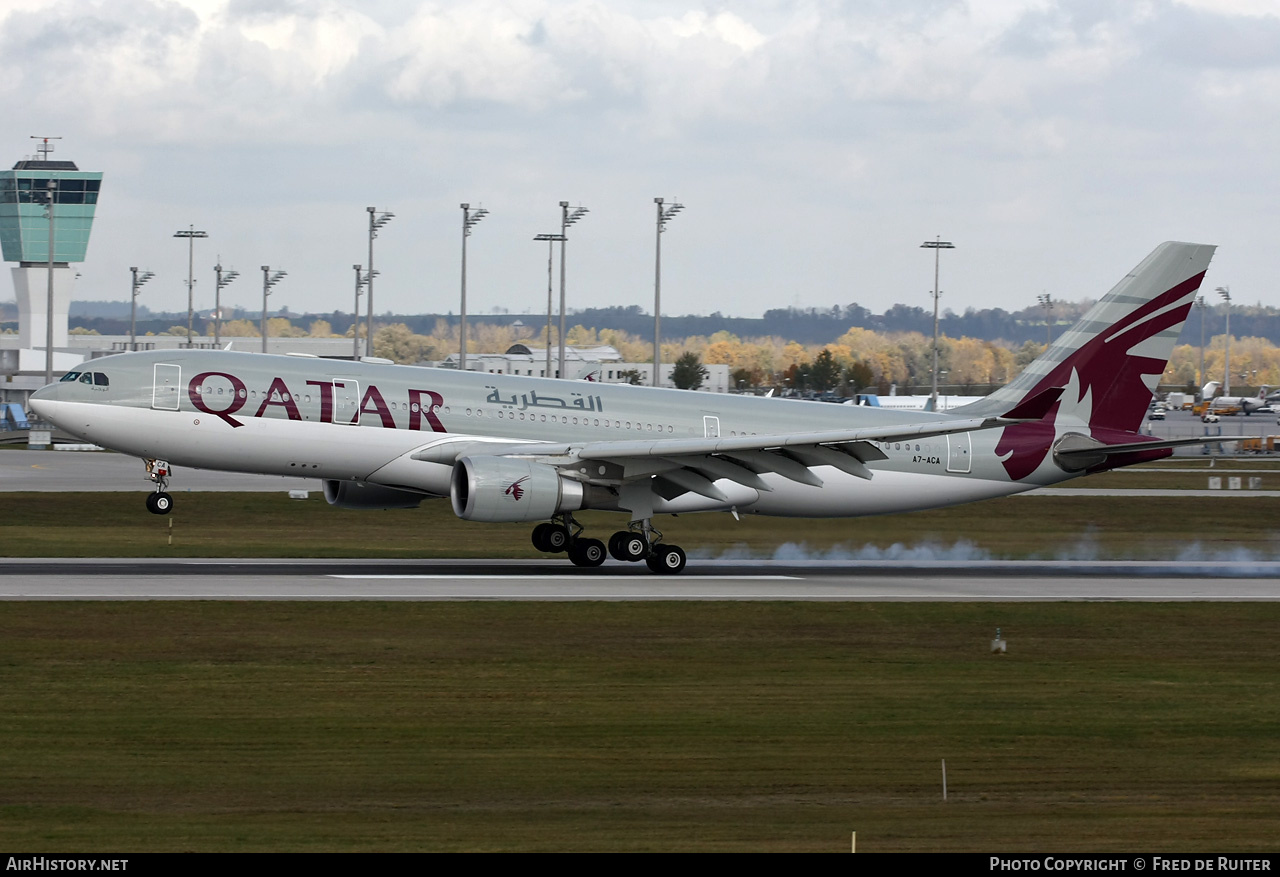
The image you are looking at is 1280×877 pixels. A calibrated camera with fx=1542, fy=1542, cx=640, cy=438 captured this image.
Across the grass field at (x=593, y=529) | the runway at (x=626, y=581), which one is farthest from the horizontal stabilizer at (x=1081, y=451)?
the grass field at (x=593, y=529)

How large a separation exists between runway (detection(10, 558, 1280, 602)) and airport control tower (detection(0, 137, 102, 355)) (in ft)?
457

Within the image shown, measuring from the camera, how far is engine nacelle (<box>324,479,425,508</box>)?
3672 centimetres

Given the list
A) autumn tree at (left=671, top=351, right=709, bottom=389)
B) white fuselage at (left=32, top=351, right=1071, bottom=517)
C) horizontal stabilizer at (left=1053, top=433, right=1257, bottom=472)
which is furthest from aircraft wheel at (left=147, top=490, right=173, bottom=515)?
autumn tree at (left=671, top=351, right=709, bottom=389)

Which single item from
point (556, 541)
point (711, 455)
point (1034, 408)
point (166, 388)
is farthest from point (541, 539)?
point (1034, 408)

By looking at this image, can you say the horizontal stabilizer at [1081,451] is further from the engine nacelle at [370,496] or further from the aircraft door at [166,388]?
the aircraft door at [166,388]

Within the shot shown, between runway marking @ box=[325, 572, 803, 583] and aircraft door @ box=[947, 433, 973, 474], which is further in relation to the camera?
aircraft door @ box=[947, 433, 973, 474]

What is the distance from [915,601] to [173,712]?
16.5 m

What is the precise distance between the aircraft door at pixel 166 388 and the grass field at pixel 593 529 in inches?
238

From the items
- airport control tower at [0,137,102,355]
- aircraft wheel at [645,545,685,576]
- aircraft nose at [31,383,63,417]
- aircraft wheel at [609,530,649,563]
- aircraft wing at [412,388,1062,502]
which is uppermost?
airport control tower at [0,137,102,355]

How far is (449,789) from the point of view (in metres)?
16.4

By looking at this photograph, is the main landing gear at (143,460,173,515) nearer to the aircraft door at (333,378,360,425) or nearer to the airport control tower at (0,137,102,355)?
the aircraft door at (333,378,360,425)

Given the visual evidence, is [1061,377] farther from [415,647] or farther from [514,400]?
[415,647]

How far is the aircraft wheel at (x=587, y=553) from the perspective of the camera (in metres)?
37.1
